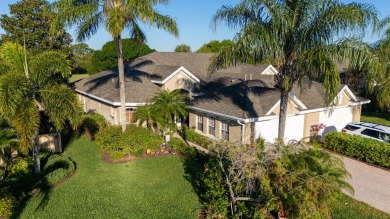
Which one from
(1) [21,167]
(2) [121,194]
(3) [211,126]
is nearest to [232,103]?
(3) [211,126]

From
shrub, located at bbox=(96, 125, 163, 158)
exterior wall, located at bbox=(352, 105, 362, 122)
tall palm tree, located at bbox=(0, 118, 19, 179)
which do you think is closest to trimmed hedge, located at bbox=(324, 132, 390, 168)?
exterior wall, located at bbox=(352, 105, 362, 122)

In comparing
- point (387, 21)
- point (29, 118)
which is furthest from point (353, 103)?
point (29, 118)

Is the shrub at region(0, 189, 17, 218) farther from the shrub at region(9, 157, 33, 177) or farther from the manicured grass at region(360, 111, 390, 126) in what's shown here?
the manicured grass at region(360, 111, 390, 126)

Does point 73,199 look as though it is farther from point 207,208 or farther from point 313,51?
point 313,51

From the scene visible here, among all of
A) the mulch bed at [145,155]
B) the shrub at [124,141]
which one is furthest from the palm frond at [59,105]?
the mulch bed at [145,155]

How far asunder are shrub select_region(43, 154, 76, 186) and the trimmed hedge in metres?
15.7

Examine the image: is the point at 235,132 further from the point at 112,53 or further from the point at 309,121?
the point at 112,53

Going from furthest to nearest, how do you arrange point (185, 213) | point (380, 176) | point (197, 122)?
1. point (197, 122)
2. point (380, 176)
3. point (185, 213)

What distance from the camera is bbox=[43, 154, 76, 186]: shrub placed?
42.9 ft

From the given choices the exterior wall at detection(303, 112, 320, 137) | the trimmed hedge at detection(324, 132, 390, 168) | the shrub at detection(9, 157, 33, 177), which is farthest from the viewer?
the exterior wall at detection(303, 112, 320, 137)

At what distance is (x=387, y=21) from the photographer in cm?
2172

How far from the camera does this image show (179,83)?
2452cm

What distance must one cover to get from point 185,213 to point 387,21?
2156cm

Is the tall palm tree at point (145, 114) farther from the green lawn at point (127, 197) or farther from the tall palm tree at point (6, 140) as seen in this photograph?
the tall palm tree at point (6, 140)
